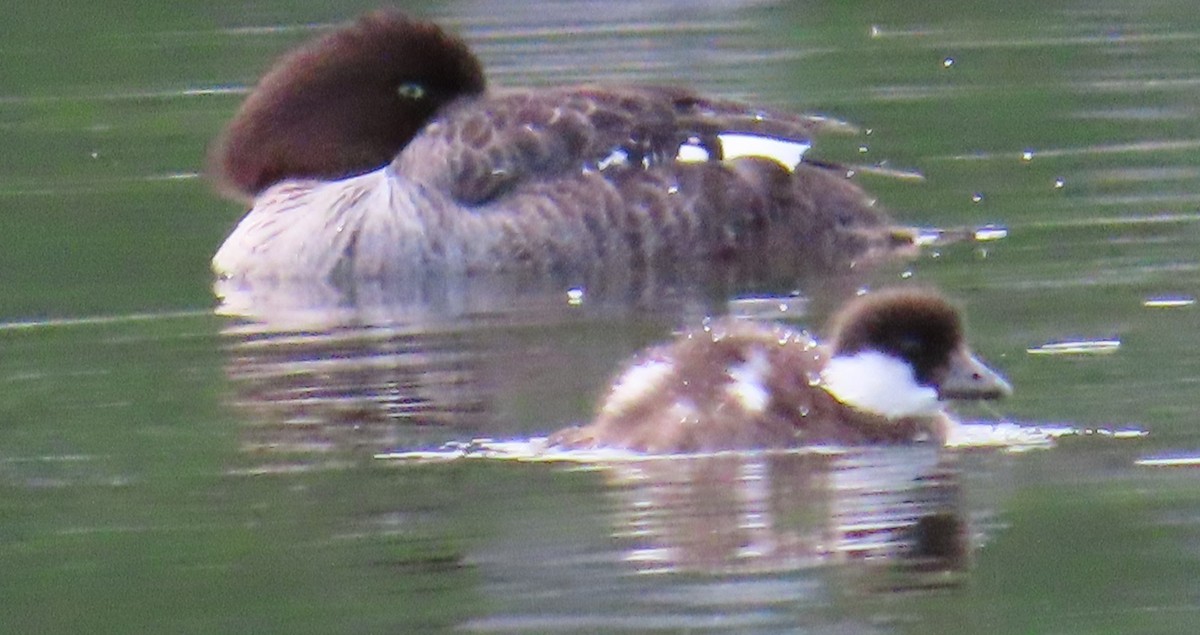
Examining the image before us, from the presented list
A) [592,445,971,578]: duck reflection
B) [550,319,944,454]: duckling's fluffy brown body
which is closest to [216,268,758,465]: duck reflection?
[550,319,944,454]: duckling's fluffy brown body

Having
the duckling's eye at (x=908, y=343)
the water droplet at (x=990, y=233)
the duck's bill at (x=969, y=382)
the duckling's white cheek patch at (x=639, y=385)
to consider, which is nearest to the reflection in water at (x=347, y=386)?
the duckling's white cheek patch at (x=639, y=385)

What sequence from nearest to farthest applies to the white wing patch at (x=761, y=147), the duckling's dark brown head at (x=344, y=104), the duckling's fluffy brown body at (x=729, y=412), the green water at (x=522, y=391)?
the green water at (x=522, y=391) → the duckling's fluffy brown body at (x=729, y=412) → the white wing patch at (x=761, y=147) → the duckling's dark brown head at (x=344, y=104)

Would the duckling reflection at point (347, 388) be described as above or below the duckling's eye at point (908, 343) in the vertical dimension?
below

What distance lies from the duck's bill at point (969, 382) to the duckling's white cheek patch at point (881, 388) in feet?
0.21

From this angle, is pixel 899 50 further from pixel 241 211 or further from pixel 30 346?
pixel 30 346

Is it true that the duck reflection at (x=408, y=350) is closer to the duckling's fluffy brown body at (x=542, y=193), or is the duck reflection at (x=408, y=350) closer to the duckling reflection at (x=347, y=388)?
the duckling reflection at (x=347, y=388)

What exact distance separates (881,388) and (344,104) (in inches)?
214

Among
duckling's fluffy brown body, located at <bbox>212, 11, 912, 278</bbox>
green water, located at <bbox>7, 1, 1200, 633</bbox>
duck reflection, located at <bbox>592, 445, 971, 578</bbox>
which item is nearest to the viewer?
green water, located at <bbox>7, 1, 1200, 633</bbox>

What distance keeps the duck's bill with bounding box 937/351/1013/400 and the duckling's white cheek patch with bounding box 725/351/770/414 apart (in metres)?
0.55

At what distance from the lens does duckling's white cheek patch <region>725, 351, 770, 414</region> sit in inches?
385

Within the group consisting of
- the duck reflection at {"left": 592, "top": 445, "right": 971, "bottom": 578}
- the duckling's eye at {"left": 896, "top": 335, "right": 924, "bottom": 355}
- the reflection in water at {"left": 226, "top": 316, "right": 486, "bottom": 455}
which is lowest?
the reflection in water at {"left": 226, "top": 316, "right": 486, "bottom": 455}

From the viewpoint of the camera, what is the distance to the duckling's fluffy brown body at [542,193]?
14242 millimetres

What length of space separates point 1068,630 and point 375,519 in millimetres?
2198

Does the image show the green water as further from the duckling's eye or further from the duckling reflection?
the duckling's eye
